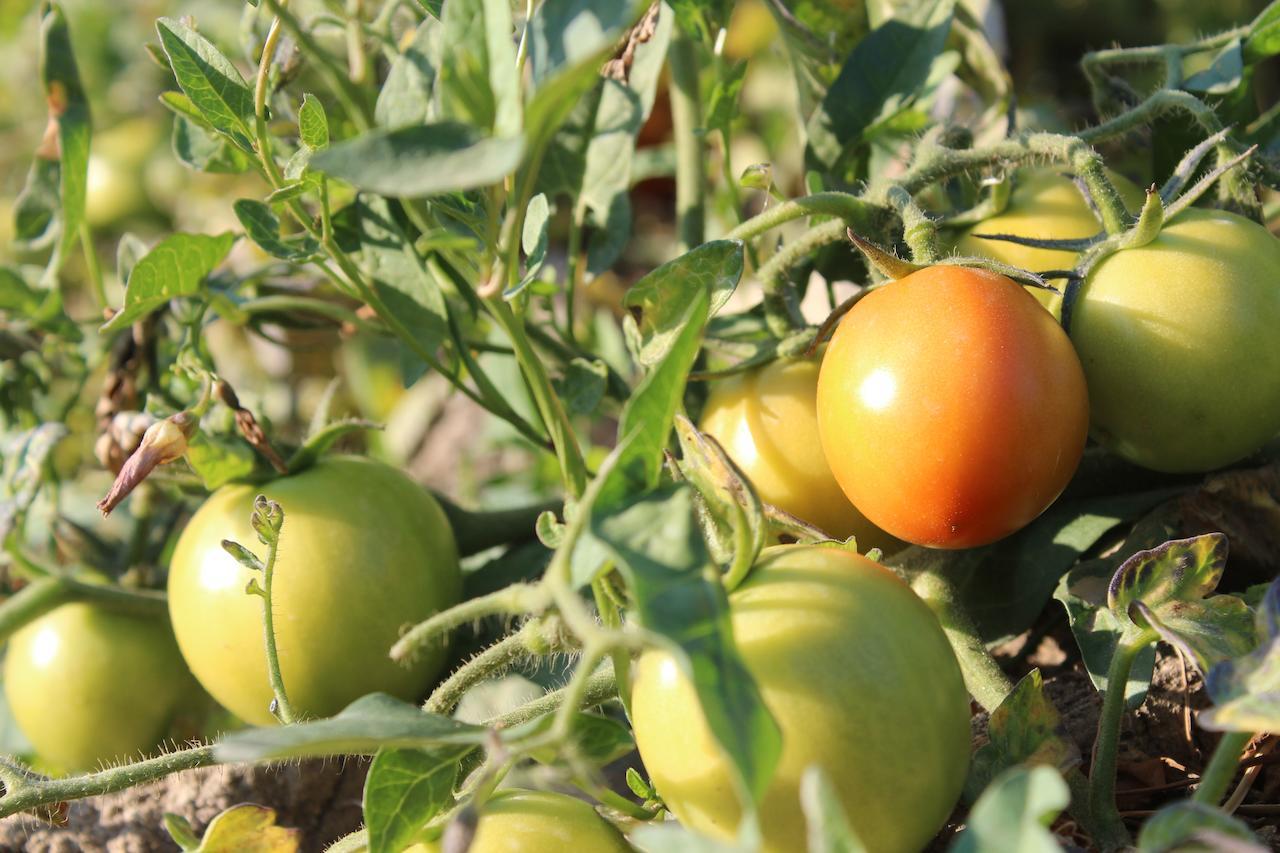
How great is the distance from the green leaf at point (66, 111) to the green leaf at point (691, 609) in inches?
23.3

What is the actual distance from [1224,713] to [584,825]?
0.28m

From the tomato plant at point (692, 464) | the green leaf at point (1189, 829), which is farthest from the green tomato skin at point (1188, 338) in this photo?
the green leaf at point (1189, 829)

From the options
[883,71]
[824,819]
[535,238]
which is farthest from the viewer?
[883,71]

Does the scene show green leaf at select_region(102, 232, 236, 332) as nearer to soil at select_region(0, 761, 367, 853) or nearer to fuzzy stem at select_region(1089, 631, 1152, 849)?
soil at select_region(0, 761, 367, 853)

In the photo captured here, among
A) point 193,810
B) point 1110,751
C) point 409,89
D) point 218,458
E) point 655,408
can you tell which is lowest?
point 193,810

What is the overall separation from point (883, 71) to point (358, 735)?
56cm

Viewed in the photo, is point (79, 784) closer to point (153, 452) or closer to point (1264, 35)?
point (153, 452)

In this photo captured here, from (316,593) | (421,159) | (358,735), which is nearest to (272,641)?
(316,593)

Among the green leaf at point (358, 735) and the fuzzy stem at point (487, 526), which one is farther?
the fuzzy stem at point (487, 526)

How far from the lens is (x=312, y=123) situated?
1.94 feet

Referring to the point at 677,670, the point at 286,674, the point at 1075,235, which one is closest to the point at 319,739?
the point at 677,670

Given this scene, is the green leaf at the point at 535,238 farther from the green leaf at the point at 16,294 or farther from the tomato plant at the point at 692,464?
the green leaf at the point at 16,294

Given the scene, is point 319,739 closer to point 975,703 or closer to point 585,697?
point 585,697

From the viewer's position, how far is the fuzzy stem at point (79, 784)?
0.59m
